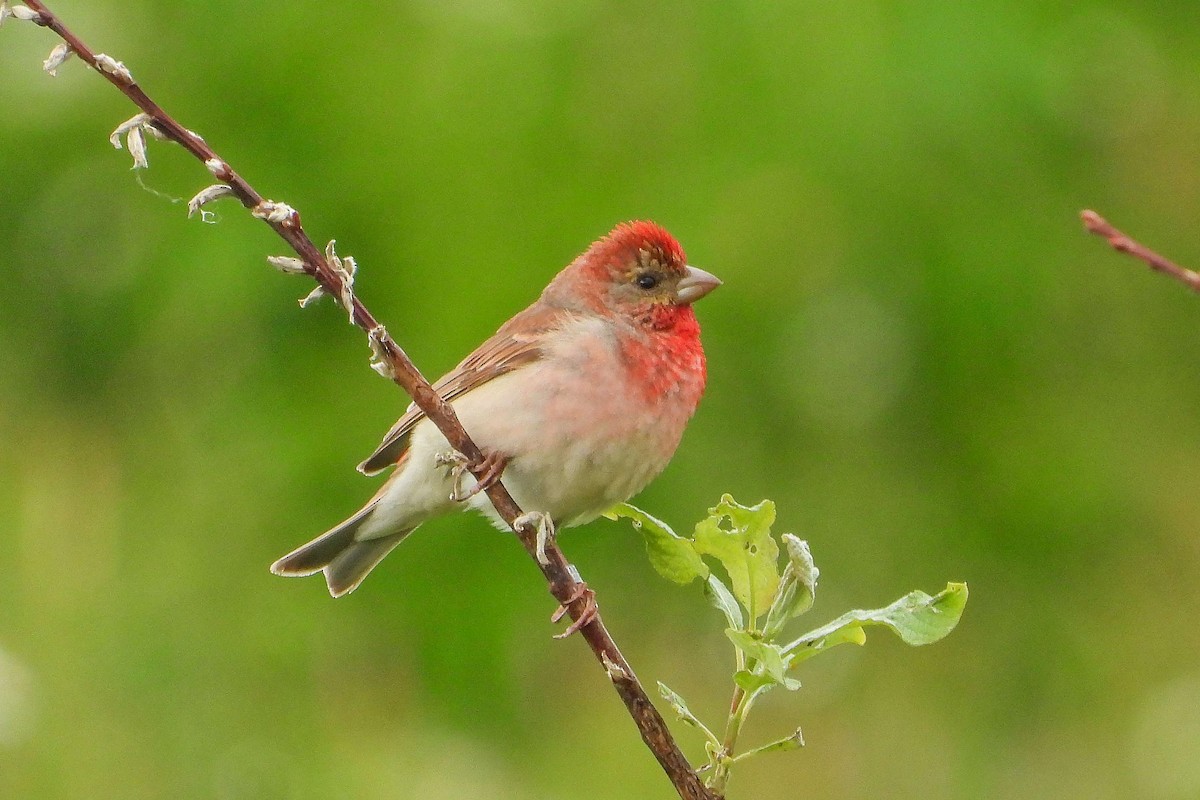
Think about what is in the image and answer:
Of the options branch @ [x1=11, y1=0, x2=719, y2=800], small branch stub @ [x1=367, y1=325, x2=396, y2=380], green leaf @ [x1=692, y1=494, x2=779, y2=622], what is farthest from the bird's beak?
small branch stub @ [x1=367, y1=325, x2=396, y2=380]

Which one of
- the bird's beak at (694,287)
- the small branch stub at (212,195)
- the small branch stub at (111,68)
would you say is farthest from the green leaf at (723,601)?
the bird's beak at (694,287)

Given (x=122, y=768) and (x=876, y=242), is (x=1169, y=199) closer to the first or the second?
(x=876, y=242)

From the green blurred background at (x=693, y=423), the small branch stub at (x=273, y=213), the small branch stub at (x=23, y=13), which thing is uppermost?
the small branch stub at (x=23, y=13)

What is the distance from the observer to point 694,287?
5.23 m

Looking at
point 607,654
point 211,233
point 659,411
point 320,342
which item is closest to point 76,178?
point 211,233

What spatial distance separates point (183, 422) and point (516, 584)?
1.59 metres

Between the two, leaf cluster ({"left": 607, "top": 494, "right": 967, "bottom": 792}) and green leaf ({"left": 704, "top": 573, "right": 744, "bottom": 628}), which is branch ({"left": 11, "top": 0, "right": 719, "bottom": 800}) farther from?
green leaf ({"left": 704, "top": 573, "right": 744, "bottom": 628})

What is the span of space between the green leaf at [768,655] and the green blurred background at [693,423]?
11.3 ft

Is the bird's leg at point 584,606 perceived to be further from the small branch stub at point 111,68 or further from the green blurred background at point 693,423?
the green blurred background at point 693,423

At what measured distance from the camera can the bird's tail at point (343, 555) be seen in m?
5.41

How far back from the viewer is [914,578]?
6.31 meters

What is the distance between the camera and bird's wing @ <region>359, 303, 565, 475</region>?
5.09 meters

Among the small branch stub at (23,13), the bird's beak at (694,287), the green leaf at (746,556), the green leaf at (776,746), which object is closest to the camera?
the small branch stub at (23,13)

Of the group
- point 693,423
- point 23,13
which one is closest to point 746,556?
point 23,13
